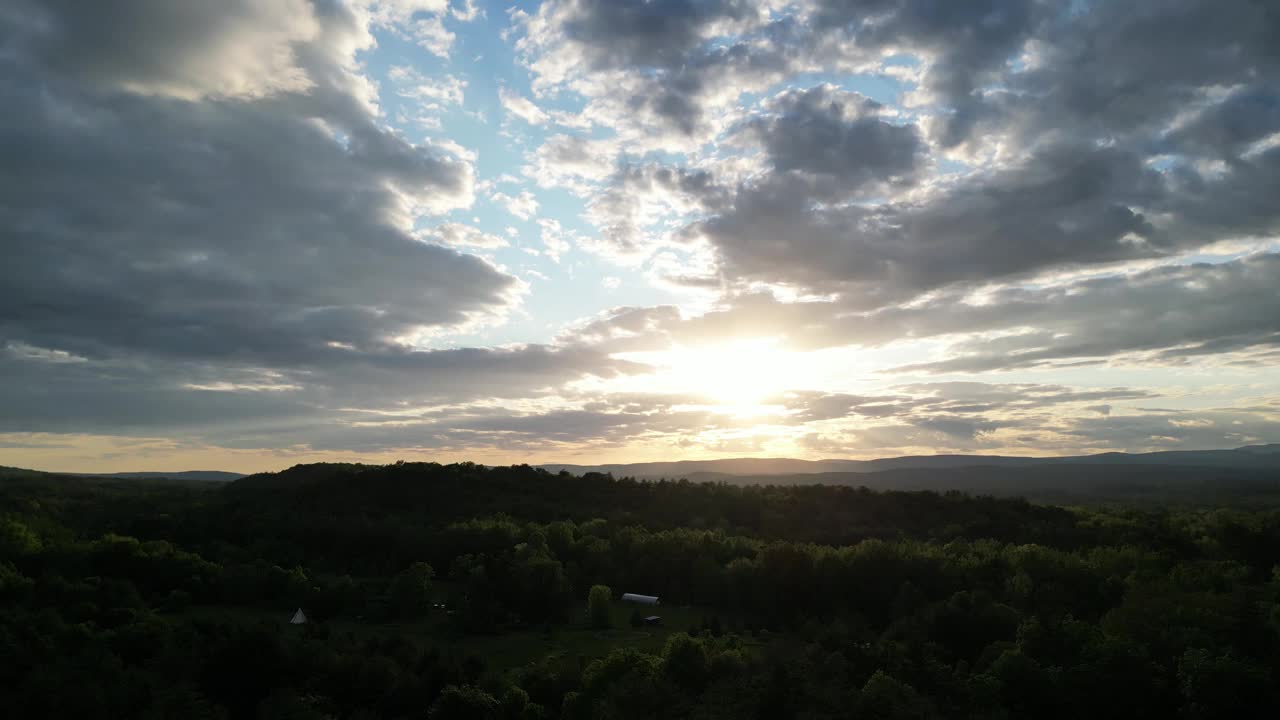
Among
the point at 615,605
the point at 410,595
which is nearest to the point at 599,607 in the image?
the point at 615,605

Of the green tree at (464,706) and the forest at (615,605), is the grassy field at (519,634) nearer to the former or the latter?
the forest at (615,605)

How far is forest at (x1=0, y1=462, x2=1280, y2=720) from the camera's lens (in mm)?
25359

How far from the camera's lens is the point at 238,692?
2588 cm

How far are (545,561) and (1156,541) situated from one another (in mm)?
53910

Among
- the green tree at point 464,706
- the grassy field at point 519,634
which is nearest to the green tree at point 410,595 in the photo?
the grassy field at point 519,634

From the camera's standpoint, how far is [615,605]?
6066 cm

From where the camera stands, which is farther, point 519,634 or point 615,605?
point 615,605

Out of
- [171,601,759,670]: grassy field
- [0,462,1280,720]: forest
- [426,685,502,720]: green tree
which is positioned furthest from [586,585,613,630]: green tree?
[426,685,502,720]: green tree

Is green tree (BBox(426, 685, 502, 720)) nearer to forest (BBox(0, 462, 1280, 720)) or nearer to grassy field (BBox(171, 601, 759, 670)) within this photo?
forest (BBox(0, 462, 1280, 720))

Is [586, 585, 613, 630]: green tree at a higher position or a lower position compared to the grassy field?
higher

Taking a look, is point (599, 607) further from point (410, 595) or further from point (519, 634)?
point (410, 595)

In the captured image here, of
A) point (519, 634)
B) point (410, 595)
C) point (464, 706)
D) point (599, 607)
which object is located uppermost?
point (464, 706)

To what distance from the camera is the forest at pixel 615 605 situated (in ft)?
83.2

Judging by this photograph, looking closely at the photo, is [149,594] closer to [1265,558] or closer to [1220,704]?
[1220,704]
